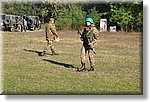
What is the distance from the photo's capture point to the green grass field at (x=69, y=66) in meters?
6.40

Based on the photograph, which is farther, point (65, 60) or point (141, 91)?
point (65, 60)

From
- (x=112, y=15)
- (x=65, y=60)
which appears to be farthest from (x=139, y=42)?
(x=65, y=60)

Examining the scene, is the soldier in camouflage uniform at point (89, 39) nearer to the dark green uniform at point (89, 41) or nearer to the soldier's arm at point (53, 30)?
the dark green uniform at point (89, 41)

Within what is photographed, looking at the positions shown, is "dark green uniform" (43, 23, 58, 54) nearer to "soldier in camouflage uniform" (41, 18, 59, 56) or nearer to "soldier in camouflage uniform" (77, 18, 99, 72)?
"soldier in camouflage uniform" (41, 18, 59, 56)

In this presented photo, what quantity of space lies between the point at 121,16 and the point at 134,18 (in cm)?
23

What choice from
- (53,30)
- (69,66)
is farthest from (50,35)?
(69,66)

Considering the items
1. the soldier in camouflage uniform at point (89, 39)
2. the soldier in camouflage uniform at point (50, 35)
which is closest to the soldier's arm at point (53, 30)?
the soldier in camouflage uniform at point (50, 35)

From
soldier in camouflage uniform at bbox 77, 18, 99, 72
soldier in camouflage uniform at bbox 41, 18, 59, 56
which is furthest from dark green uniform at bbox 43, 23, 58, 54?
soldier in camouflage uniform at bbox 77, 18, 99, 72

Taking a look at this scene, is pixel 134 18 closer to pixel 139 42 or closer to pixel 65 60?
pixel 139 42

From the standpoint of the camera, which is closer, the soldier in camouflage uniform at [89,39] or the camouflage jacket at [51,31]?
the soldier in camouflage uniform at [89,39]

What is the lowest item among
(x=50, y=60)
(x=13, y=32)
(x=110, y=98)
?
(x=110, y=98)

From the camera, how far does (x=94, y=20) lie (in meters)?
6.71

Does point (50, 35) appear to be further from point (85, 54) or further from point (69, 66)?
point (85, 54)

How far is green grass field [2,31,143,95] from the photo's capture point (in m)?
6.40
